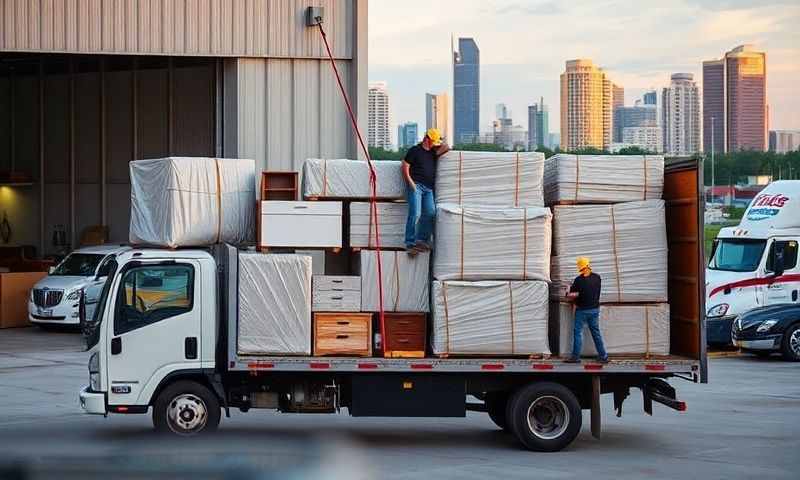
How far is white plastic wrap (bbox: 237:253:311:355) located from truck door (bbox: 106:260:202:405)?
0.53 metres

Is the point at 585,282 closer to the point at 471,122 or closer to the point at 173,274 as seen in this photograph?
the point at 173,274

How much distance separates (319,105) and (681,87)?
553ft

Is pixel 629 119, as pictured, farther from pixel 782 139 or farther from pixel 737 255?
pixel 737 255

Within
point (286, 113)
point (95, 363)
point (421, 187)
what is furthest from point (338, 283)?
point (286, 113)

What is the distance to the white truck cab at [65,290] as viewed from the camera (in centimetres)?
2911

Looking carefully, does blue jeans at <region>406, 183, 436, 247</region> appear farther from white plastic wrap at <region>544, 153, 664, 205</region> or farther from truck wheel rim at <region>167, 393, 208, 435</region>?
truck wheel rim at <region>167, 393, 208, 435</region>

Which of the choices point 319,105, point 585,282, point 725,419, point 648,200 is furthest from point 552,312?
point 319,105

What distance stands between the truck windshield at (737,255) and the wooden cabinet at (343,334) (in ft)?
49.9

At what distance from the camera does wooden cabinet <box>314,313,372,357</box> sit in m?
13.6

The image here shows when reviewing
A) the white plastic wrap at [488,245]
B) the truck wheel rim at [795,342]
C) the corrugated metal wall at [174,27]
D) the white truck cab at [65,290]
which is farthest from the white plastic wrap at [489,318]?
the white truck cab at [65,290]

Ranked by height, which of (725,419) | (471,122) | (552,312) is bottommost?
(725,419)

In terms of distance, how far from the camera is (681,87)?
187250mm

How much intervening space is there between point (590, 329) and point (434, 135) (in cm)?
270

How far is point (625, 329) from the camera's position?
1388cm
